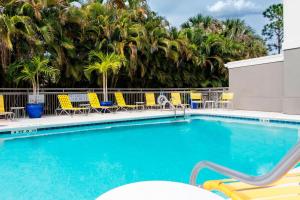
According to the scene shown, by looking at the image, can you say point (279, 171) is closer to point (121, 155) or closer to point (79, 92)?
point (121, 155)

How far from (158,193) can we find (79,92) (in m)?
14.5

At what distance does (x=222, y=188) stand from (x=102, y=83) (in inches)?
581

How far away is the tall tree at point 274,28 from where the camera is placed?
39.6m

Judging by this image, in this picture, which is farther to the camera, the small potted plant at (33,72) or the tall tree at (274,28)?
the tall tree at (274,28)

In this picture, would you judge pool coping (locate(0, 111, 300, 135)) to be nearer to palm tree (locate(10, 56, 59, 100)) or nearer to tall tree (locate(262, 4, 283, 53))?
palm tree (locate(10, 56, 59, 100))

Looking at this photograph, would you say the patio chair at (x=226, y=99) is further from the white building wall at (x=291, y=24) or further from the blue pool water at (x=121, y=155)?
the blue pool water at (x=121, y=155)

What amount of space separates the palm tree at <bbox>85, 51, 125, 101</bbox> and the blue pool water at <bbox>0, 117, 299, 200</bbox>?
3.80m

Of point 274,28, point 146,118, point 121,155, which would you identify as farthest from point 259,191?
point 274,28

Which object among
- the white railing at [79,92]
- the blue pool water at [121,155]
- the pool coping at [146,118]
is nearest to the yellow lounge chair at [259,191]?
the blue pool water at [121,155]

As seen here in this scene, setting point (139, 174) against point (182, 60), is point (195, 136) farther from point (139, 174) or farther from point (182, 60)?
point (182, 60)

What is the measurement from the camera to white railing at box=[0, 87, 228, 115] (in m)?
14.1

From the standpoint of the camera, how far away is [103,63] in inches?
591

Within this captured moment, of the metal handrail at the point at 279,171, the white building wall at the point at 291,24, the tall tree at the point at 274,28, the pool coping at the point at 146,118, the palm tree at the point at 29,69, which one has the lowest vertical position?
the pool coping at the point at 146,118

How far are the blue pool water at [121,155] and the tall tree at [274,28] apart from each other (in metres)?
31.5
